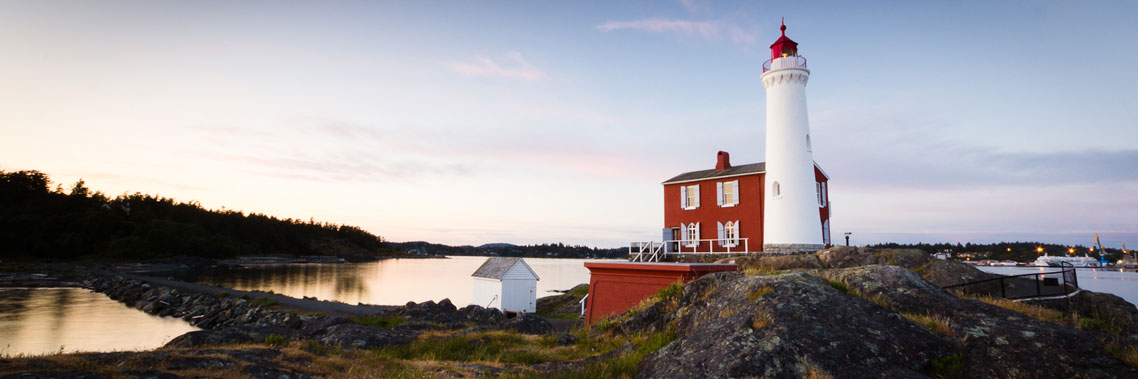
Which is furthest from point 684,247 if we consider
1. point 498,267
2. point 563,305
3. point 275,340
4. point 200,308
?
point 200,308

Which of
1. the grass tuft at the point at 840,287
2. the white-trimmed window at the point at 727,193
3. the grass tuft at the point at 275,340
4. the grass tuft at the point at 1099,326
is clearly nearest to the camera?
Result: the grass tuft at the point at 1099,326

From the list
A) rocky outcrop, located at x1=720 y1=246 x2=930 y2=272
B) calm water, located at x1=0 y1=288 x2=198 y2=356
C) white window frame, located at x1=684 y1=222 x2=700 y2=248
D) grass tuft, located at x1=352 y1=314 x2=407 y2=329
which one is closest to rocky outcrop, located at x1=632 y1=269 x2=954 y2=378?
rocky outcrop, located at x1=720 y1=246 x2=930 y2=272

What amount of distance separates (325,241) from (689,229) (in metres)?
185

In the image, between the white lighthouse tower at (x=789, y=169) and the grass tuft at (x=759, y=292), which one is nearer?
the grass tuft at (x=759, y=292)

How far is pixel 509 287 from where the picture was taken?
29.1 meters

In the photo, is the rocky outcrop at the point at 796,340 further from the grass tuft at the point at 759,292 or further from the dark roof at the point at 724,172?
the dark roof at the point at 724,172

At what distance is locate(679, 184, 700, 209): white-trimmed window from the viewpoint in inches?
1185

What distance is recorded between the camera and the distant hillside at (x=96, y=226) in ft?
257

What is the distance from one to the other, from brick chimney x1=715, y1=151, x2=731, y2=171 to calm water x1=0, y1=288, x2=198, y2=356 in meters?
28.2

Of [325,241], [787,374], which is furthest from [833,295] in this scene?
[325,241]

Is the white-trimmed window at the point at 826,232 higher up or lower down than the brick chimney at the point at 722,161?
lower down

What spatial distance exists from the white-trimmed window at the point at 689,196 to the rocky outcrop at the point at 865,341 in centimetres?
2310

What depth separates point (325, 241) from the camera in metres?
189

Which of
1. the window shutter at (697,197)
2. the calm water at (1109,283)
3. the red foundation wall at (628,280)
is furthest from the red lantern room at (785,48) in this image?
the calm water at (1109,283)
